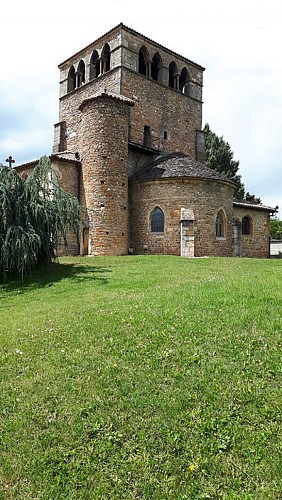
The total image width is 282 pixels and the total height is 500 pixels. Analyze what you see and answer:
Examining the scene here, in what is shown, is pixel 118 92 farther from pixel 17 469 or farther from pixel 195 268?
pixel 17 469

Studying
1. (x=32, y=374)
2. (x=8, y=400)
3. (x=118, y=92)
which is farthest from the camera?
(x=118, y=92)

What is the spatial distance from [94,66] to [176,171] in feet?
38.6

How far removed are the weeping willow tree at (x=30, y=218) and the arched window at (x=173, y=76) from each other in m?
16.5

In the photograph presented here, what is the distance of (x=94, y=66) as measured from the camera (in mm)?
24594

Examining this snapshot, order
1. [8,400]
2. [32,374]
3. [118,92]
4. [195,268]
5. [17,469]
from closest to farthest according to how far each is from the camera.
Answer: [17,469] → [8,400] → [32,374] → [195,268] → [118,92]

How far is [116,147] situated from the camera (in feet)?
60.3

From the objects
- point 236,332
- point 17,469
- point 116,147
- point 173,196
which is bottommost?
point 17,469

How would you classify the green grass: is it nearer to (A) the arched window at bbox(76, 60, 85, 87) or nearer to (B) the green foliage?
(A) the arched window at bbox(76, 60, 85, 87)

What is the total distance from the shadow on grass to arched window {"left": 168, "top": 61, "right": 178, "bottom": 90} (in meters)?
17.5

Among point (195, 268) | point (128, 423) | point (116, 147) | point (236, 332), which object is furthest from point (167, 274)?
point (116, 147)

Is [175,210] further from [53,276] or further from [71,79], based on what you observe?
[71,79]

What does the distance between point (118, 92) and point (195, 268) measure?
1436 cm

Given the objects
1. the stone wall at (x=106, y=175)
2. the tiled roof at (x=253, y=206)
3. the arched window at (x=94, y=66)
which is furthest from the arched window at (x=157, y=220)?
the arched window at (x=94, y=66)

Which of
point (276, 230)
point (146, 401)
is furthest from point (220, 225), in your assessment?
point (276, 230)
